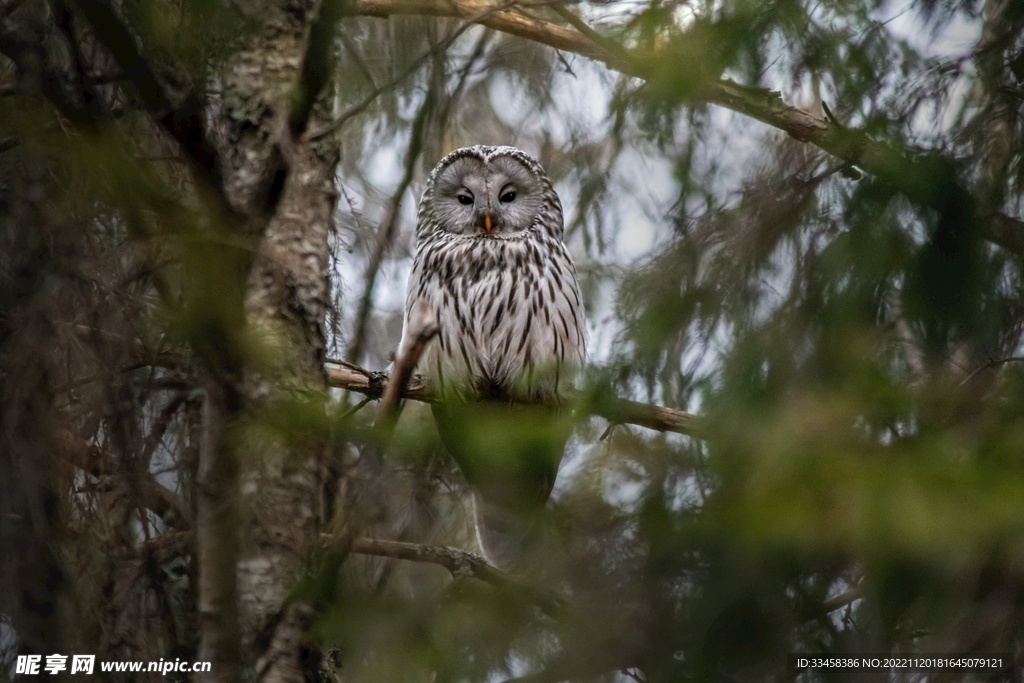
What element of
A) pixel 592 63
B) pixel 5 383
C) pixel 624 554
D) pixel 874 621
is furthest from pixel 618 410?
pixel 592 63

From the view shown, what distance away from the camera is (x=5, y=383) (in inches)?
73.4

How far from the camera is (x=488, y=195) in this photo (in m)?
4.76

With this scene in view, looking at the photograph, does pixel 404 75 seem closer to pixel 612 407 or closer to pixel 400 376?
pixel 400 376

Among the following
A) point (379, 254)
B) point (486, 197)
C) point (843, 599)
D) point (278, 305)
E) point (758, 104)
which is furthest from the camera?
point (486, 197)

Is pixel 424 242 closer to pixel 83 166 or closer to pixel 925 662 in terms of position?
pixel 83 166

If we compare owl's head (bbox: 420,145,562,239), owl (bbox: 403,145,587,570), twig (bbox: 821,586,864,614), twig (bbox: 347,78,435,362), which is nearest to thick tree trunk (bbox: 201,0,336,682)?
twig (bbox: 347,78,435,362)

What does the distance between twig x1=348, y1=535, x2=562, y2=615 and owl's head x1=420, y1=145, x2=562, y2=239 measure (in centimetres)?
207

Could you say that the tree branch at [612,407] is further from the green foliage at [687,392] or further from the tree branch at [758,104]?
the tree branch at [758,104]

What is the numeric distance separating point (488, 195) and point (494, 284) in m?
0.49

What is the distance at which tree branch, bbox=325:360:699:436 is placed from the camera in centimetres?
194

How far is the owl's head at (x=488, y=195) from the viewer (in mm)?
4762

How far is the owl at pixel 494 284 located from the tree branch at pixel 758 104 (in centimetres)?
85

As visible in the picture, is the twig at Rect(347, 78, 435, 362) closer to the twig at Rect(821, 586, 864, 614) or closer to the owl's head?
the owl's head


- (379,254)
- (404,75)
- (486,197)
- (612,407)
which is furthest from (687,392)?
(486,197)
